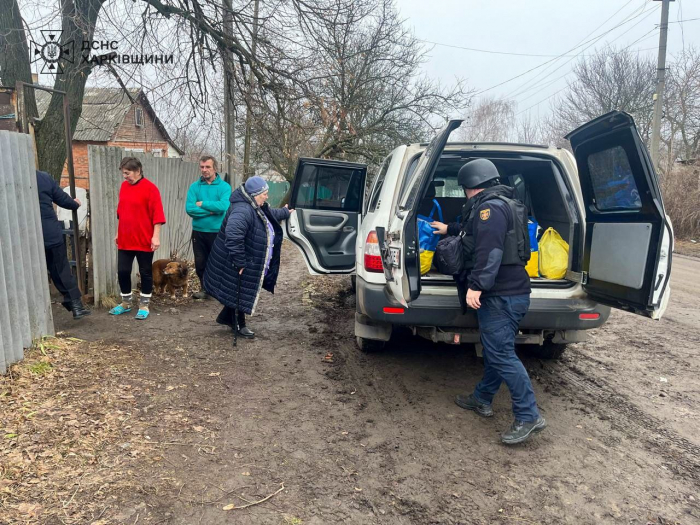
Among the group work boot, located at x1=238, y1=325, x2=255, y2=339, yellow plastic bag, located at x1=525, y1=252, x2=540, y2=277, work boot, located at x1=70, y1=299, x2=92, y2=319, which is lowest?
work boot, located at x1=238, y1=325, x2=255, y2=339

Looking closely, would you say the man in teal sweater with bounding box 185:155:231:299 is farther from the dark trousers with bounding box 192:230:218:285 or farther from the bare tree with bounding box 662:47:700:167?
the bare tree with bounding box 662:47:700:167

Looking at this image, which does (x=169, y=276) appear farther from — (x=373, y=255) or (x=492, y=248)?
(x=492, y=248)

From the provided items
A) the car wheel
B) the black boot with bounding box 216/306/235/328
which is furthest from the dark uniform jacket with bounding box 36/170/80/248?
the car wheel

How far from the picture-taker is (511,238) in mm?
3168

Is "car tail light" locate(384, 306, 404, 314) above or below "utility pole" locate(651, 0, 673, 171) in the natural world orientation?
below

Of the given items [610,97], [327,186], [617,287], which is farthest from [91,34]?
[610,97]

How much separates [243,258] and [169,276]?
7.48 ft

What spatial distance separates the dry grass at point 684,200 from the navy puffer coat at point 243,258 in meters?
16.8

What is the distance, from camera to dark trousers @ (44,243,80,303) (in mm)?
5059

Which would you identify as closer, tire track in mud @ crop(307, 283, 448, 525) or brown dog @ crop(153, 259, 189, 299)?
tire track in mud @ crop(307, 283, 448, 525)

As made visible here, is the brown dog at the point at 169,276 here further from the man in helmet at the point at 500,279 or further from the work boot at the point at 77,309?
the man in helmet at the point at 500,279

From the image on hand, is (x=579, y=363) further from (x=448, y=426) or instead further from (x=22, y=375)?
(x=22, y=375)

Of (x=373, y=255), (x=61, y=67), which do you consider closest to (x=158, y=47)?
(x=61, y=67)

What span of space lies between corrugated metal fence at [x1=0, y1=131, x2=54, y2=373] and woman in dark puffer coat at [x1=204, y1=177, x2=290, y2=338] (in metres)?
1.49
